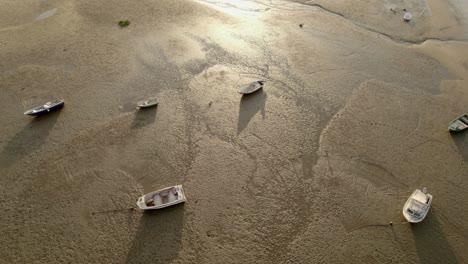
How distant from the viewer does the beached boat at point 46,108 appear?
18188mm

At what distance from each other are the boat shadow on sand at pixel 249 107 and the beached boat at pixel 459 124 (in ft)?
38.3

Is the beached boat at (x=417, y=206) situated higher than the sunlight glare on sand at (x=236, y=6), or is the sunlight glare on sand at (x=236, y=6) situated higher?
the sunlight glare on sand at (x=236, y=6)

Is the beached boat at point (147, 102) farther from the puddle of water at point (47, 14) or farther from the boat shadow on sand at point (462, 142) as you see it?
the boat shadow on sand at point (462, 142)

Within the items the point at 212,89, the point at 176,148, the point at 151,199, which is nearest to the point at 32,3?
the point at 212,89

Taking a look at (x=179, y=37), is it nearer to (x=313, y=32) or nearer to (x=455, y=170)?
(x=313, y=32)

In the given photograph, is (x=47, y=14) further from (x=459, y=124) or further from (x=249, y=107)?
(x=459, y=124)

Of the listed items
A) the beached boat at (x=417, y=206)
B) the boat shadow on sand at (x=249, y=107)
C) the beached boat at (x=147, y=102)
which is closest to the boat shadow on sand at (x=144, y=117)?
the beached boat at (x=147, y=102)

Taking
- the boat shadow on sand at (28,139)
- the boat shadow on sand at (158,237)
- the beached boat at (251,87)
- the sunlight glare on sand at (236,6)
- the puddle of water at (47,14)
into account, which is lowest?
the boat shadow on sand at (158,237)

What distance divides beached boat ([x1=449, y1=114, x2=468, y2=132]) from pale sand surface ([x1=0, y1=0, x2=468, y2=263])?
49 cm

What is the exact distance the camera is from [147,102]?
757 inches

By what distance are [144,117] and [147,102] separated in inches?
41.5

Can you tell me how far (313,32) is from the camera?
83.6ft

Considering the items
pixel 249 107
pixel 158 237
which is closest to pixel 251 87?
pixel 249 107

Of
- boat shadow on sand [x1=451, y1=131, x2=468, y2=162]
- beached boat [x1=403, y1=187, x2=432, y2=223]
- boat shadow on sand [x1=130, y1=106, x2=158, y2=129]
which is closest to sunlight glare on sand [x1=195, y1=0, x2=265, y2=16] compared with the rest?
boat shadow on sand [x1=130, y1=106, x2=158, y2=129]
